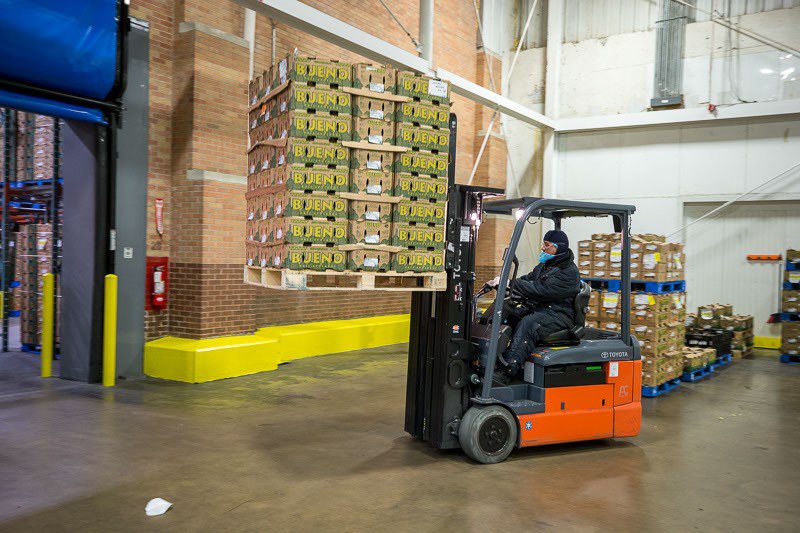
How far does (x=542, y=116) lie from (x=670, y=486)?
39.6 ft

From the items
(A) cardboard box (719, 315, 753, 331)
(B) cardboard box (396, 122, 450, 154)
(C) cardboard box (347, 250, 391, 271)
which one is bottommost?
(A) cardboard box (719, 315, 753, 331)

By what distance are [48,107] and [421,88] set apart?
11.8 feet

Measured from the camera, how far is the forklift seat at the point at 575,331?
6.10 meters

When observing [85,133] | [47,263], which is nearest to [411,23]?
[85,133]

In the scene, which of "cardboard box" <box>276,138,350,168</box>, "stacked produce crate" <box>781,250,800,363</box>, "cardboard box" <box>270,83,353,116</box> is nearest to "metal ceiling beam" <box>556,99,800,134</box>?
"stacked produce crate" <box>781,250,800,363</box>

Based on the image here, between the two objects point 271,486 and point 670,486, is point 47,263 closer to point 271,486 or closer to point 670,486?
point 271,486

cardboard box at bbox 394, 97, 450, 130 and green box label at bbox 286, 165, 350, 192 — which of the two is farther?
cardboard box at bbox 394, 97, 450, 130

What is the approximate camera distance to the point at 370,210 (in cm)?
535

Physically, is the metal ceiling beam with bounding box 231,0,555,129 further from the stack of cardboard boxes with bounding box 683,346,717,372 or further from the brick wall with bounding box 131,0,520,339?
the stack of cardboard boxes with bounding box 683,346,717,372

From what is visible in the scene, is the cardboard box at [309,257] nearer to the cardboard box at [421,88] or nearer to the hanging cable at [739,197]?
the cardboard box at [421,88]

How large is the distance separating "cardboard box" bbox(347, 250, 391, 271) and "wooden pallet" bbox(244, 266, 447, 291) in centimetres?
6

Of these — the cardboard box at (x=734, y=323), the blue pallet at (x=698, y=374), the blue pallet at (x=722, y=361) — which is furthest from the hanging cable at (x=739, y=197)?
the blue pallet at (x=698, y=374)

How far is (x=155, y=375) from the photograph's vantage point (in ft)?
29.3

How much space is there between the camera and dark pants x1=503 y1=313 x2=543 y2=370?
605 centimetres
